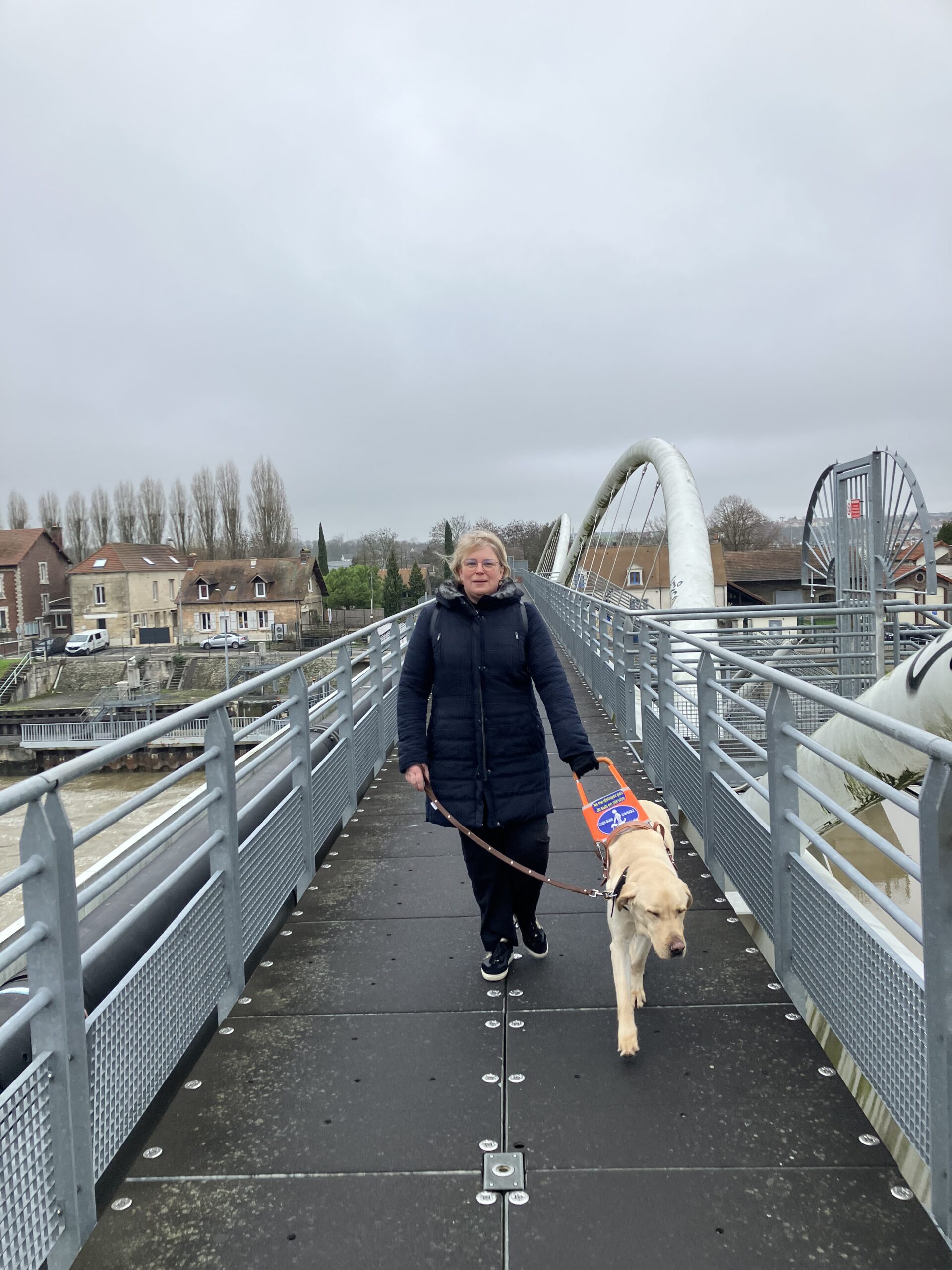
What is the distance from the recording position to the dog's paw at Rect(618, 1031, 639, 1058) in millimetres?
3104

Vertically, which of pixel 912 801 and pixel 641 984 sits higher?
pixel 912 801

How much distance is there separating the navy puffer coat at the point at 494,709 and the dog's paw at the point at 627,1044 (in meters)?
0.83

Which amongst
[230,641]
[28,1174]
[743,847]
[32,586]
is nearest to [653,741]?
[743,847]

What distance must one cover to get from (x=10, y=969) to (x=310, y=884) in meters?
1.75

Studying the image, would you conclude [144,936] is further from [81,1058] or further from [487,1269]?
[487,1269]

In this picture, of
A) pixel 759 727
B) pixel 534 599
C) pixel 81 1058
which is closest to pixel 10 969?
pixel 81 1058

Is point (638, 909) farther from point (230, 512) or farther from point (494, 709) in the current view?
point (230, 512)

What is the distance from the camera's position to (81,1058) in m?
2.33

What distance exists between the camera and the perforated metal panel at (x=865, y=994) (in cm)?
239

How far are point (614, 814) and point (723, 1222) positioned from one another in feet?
4.42

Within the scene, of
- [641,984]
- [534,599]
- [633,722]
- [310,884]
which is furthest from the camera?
[534,599]

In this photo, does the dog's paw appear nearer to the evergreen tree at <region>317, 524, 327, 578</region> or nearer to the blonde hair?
the blonde hair

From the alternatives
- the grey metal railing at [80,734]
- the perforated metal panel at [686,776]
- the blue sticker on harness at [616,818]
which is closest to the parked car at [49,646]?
the grey metal railing at [80,734]

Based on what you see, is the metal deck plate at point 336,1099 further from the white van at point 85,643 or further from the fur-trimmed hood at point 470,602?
the white van at point 85,643
